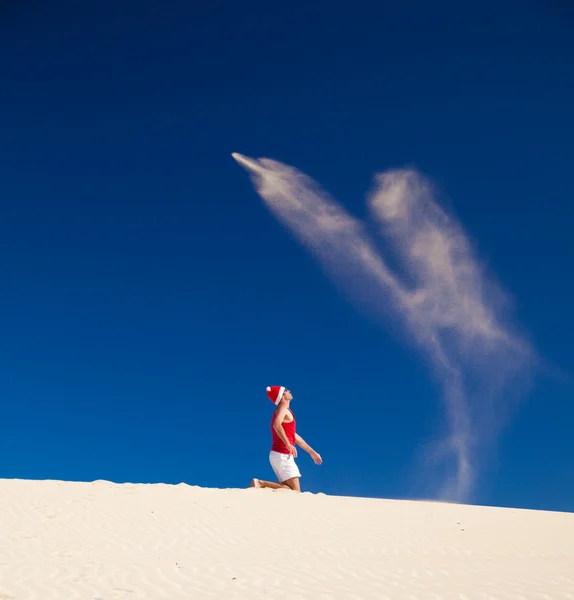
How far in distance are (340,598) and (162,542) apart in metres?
4.35

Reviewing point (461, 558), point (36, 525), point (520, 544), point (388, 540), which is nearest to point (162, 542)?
point (36, 525)

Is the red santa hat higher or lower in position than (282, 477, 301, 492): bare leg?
higher

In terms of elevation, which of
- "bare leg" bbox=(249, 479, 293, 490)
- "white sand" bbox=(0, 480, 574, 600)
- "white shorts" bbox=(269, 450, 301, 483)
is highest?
"white shorts" bbox=(269, 450, 301, 483)

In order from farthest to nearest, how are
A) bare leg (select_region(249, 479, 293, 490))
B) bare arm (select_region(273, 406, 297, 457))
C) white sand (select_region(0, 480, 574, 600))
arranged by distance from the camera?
bare leg (select_region(249, 479, 293, 490)) → bare arm (select_region(273, 406, 297, 457)) → white sand (select_region(0, 480, 574, 600))

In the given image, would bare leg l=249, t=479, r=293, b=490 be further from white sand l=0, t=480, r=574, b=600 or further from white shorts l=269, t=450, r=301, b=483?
white sand l=0, t=480, r=574, b=600

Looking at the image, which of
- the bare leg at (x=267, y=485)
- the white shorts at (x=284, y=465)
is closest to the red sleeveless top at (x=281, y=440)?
the white shorts at (x=284, y=465)

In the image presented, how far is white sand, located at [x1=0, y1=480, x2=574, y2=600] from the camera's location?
25.5 ft

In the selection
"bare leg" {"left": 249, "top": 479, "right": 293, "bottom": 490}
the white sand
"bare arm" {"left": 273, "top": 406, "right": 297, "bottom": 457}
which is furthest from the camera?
"bare leg" {"left": 249, "top": 479, "right": 293, "bottom": 490}

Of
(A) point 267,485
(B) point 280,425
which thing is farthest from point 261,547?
(A) point 267,485

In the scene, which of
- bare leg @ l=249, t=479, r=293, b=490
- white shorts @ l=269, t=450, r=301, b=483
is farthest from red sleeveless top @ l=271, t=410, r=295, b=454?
bare leg @ l=249, t=479, r=293, b=490

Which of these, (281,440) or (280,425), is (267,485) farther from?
(280,425)

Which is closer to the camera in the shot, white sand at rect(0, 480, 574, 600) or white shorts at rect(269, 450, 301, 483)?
white sand at rect(0, 480, 574, 600)

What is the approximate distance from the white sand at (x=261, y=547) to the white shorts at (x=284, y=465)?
757mm

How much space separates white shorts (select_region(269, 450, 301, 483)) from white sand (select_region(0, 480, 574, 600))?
29.8 inches
